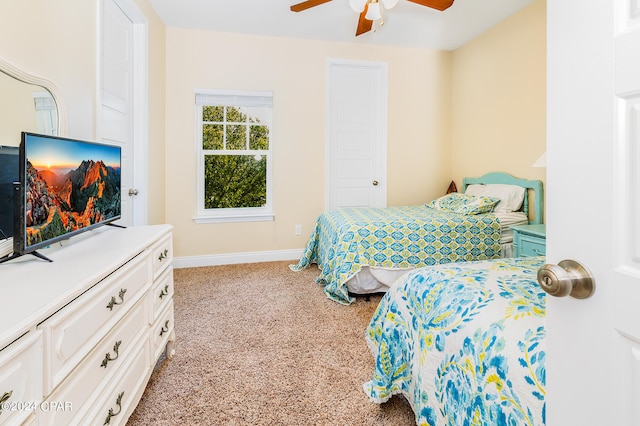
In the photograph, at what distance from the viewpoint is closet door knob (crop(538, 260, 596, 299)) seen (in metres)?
0.54

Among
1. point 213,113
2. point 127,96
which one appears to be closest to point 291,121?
point 213,113

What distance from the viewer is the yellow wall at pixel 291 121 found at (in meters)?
3.69

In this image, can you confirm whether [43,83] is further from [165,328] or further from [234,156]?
[234,156]

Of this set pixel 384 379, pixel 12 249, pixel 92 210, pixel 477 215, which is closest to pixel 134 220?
pixel 92 210

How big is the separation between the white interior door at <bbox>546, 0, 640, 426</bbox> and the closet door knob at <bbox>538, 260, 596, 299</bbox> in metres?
0.01

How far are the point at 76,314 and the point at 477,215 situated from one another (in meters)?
3.11

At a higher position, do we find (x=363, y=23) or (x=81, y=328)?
(x=363, y=23)

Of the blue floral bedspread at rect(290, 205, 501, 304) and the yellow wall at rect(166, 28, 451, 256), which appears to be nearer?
the blue floral bedspread at rect(290, 205, 501, 304)

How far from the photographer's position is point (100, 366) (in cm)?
108

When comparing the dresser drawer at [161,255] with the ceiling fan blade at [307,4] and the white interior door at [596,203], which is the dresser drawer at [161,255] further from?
the ceiling fan blade at [307,4]

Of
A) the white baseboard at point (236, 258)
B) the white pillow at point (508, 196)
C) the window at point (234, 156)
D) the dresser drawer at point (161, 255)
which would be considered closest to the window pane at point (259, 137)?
the window at point (234, 156)

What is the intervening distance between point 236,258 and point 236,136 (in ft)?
4.88

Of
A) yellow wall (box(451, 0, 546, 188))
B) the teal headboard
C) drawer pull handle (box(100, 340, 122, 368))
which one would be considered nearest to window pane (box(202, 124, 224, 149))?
drawer pull handle (box(100, 340, 122, 368))

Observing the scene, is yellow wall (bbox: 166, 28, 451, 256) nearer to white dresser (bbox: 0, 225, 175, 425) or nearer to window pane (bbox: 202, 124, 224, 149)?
window pane (bbox: 202, 124, 224, 149)
